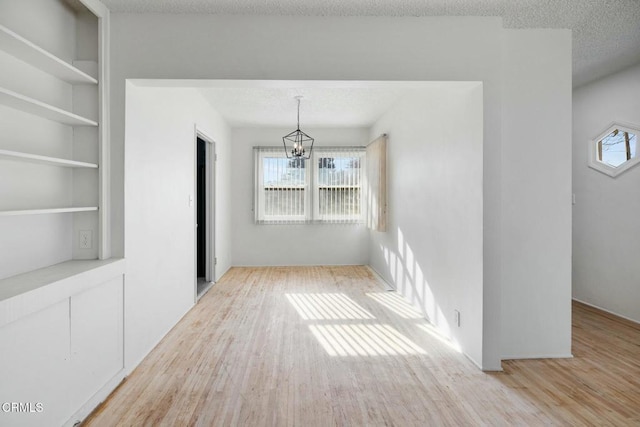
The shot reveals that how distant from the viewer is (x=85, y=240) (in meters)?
2.44

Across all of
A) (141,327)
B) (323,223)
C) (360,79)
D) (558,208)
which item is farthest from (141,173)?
(323,223)

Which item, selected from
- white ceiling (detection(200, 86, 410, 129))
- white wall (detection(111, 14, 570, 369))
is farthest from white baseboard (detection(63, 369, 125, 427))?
white ceiling (detection(200, 86, 410, 129))

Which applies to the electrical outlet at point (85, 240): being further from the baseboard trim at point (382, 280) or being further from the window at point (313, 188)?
the window at point (313, 188)

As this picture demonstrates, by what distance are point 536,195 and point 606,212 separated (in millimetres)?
1933

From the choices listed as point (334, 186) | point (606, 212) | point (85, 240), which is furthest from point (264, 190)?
point (606, 212)

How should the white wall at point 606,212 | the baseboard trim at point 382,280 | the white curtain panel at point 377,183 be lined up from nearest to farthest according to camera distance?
1. the white wall at point 606,212
2. the baseboard trim at point 382,280
3. the white curtain panel at point 377,183

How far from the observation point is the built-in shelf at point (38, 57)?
65.5 inches

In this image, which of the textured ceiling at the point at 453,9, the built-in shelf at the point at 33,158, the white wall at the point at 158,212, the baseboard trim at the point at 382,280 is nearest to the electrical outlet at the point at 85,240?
the white wall at the point at 158,212

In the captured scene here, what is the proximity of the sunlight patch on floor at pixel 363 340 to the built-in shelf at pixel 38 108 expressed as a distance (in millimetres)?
2505

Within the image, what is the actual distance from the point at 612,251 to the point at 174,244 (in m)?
4.84

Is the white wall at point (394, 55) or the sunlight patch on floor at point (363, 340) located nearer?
the white wall at point (394, 55)

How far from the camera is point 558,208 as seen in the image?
112 inches

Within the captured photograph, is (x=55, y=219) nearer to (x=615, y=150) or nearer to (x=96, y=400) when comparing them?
(x=96, y=400)

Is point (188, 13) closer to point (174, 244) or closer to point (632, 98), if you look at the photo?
point (174, 244)
